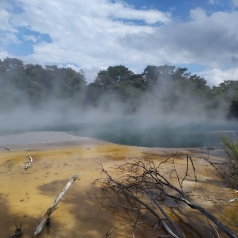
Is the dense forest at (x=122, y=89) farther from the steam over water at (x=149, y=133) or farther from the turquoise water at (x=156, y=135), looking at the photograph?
the turquoise water at (x=156, y=135)

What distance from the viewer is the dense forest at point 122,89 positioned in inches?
1211

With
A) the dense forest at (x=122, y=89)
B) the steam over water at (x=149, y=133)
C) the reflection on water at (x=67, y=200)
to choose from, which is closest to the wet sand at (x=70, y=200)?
the reflection on water at (x=67, y=200)

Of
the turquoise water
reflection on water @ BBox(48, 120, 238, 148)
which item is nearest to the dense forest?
the turquoise water

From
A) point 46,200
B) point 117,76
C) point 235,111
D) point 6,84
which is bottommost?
point 46,200

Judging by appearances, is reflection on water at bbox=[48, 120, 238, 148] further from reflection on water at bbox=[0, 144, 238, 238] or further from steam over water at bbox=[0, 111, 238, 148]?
reflection on water at bbox=[0, 144, 238, 238]

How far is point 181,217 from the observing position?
3734 millimetres

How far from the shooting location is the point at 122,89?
3556cm

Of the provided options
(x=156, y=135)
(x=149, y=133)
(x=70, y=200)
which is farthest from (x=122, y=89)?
(x=70, y=200)

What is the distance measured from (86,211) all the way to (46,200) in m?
0.88

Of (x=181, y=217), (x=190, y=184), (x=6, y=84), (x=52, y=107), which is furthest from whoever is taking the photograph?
(x=52, y=107)

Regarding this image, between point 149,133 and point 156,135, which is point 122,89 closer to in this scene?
point 149,133

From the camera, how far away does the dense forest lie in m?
30.8

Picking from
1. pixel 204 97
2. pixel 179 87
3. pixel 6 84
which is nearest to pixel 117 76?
pixel 179 87

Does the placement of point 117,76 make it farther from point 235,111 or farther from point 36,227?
point 36,227
